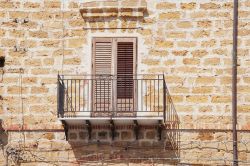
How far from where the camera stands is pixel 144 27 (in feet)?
45.7

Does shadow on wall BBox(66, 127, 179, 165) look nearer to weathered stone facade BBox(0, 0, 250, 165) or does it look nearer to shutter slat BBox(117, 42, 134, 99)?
weathered stone facade BBox(0, 0, 250, 165)

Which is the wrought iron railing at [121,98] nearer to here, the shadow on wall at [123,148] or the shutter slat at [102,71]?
the shutter slat at [102,71]

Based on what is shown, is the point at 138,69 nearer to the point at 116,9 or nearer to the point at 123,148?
the point at 116,9

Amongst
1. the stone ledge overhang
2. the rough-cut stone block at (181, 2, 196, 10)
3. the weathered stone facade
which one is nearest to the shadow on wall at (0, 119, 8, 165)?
the weathered stone facade

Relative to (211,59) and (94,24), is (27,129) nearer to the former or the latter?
(94,24)

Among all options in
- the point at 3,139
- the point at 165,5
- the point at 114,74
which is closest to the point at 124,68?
the point at 114,74

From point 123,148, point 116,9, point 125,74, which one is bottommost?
point 123,148

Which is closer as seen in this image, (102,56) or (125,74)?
(125,74)

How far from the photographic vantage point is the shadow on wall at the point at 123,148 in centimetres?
1365

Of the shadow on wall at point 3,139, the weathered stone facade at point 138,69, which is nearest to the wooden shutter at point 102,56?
the weathered stone facade at point 138,69

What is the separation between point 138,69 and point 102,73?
0.71 meters

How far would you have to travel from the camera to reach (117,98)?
45.1 ft

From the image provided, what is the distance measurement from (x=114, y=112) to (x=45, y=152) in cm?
159

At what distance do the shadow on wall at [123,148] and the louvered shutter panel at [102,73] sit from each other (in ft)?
1.80
